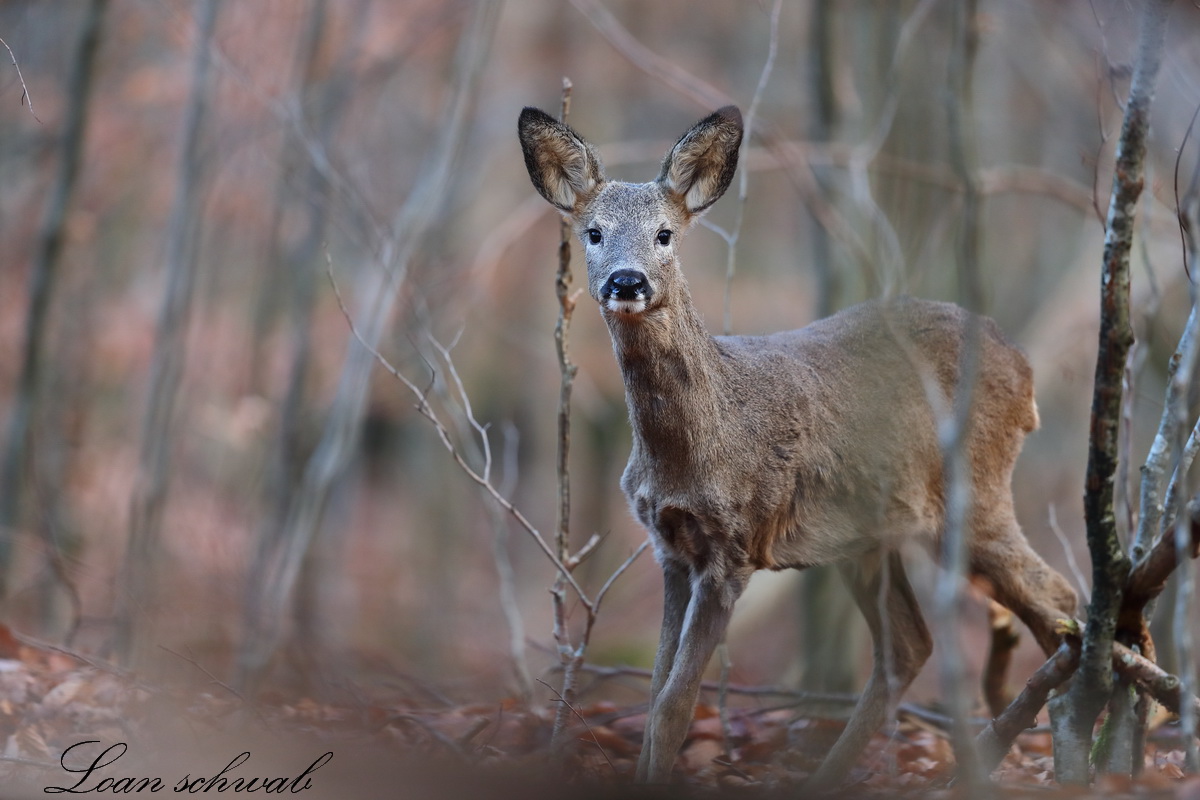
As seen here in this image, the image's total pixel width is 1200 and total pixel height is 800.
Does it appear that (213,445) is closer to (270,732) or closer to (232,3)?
(232,3)

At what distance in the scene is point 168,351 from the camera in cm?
909

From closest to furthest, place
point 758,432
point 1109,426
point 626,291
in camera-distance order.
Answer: point 1109,426 < point 626,291 < point 758,432

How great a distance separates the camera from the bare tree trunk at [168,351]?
8.69 meters

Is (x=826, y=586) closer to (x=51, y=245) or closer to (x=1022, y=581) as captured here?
(x=1022, y=581)

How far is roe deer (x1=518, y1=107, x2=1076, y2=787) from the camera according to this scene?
18.4ft

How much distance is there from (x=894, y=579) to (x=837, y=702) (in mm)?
1241

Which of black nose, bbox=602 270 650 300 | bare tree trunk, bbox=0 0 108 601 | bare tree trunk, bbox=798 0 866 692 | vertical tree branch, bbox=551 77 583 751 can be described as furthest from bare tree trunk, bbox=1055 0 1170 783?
bare tree trunk, bbox=0 0 108 601

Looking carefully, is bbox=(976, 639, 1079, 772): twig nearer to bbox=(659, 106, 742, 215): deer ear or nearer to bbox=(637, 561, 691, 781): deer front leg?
bbox=(637, 561, 691, 781): deer front leg

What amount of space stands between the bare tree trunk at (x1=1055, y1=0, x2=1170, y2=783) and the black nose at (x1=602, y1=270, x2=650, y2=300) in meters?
1.86

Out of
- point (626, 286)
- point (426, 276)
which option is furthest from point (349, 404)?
point (626, 286)

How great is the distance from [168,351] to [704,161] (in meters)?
4.97

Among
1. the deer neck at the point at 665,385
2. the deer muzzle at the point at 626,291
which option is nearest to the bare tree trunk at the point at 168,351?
the deer neck at the point at 665,385

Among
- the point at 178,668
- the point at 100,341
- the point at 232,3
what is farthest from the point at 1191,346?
the point at 100,341

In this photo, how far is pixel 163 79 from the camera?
12047 millimetres
